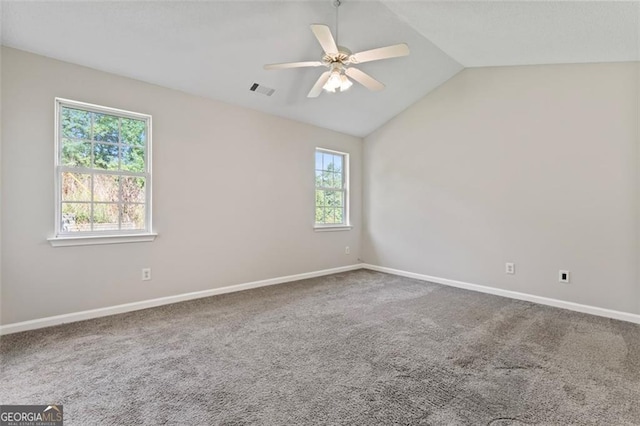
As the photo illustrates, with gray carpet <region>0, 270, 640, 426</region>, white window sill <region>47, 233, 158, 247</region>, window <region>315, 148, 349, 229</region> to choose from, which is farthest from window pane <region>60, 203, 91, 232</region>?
window <region>315, 148, 349, 229</region>

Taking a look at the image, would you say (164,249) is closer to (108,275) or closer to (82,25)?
(108,275)

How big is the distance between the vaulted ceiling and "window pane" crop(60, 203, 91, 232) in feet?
4.56

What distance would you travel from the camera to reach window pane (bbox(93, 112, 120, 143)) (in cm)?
311

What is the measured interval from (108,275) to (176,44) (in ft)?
7.88

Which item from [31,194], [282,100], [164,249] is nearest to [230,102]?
[282,100]

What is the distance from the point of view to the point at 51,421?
1.59 m

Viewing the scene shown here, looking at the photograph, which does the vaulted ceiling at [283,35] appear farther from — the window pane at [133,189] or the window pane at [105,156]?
the window pane at [133,189]

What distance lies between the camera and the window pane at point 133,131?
327 centimetres

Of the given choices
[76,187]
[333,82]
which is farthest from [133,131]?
Result: [333,82]

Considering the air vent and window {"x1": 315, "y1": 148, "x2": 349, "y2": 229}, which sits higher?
the air vent

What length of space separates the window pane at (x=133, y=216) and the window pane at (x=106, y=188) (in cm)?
14

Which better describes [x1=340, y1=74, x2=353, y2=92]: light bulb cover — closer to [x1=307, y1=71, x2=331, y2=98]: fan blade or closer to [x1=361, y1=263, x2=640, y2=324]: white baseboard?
[x1=307, y1=71, x2=331, y2=98]: fan blade

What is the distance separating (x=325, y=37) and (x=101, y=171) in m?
2.60

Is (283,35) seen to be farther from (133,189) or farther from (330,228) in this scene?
(330,228)
